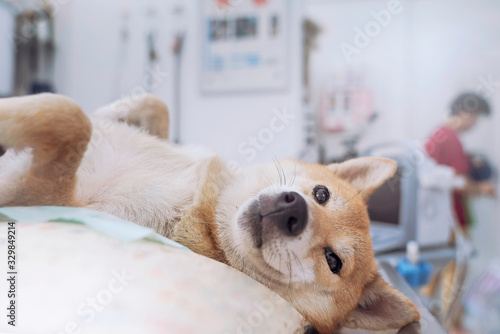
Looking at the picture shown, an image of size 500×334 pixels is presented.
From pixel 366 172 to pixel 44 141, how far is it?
0.84 meters

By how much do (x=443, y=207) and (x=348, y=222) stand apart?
1.53 metres

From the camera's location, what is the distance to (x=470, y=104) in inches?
105

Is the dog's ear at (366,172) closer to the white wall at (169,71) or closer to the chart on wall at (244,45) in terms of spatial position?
the white wall at (169,71)

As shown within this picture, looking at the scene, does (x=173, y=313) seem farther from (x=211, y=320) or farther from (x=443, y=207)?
(x=443, y=207)

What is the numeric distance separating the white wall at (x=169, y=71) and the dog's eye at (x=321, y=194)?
1.75 metres

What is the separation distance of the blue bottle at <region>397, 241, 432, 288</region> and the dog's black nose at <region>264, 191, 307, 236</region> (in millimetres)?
980

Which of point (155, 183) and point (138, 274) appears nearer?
point (138, 274)

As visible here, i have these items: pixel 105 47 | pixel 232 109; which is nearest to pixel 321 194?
pixel 232 109

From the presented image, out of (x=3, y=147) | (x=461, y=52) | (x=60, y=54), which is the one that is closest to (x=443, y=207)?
(x=461, y=52)

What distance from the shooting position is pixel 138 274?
0.52 meters

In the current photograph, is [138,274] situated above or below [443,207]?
above

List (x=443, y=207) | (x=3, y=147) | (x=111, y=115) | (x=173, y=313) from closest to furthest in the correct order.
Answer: (x=173, y=313), (x=3, y=147), (x=111, y=115), (x=443, y=207)

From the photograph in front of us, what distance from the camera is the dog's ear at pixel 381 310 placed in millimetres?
792

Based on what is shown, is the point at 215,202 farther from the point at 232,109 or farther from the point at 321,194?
the point at 232,109
